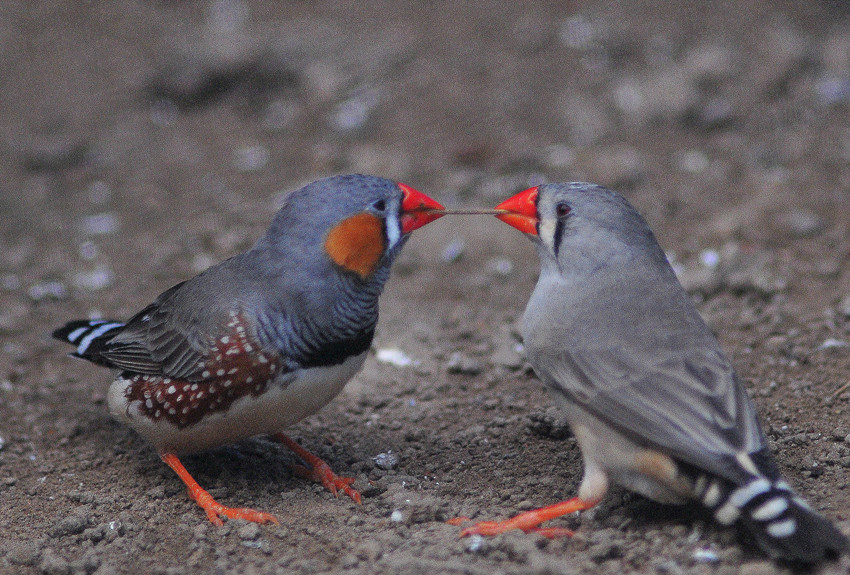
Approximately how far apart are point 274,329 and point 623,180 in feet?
12.5

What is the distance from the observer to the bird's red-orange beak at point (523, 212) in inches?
152

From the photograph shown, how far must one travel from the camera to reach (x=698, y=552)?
122 inches

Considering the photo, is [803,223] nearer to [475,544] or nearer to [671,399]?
[671,399]

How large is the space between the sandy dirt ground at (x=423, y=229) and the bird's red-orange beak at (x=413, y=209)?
Answer: 1062mm

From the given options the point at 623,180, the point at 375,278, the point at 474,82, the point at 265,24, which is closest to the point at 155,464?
the point at 375,278

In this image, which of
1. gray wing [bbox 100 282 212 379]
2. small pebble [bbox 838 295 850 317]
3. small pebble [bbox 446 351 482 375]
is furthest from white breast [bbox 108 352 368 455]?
small pebble [bbox 838 295 850 317]

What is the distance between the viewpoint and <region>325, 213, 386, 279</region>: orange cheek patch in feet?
12.4

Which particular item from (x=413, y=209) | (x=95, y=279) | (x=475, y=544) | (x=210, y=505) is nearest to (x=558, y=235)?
(x=413, y=209)

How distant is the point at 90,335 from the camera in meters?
4.54

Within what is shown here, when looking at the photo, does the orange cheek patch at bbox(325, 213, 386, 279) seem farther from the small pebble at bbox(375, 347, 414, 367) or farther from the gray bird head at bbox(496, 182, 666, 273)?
the small pebble at bbox(375, 347, 414, 367)

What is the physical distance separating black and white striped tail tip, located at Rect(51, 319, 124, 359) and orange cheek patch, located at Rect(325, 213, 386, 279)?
50.0 inches

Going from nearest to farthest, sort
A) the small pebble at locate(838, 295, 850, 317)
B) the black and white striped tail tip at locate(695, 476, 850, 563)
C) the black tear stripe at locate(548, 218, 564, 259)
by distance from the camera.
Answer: the black and white striped tail tip at locate(695, 476, 850, 563) → the black tear stripe at locate(548, 218, 564, 259) → the small pebble at locate(838, 295, 850, 317)

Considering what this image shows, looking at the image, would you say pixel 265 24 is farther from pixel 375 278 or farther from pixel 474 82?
pixel 375 278

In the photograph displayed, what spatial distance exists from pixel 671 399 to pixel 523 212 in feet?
3.43
